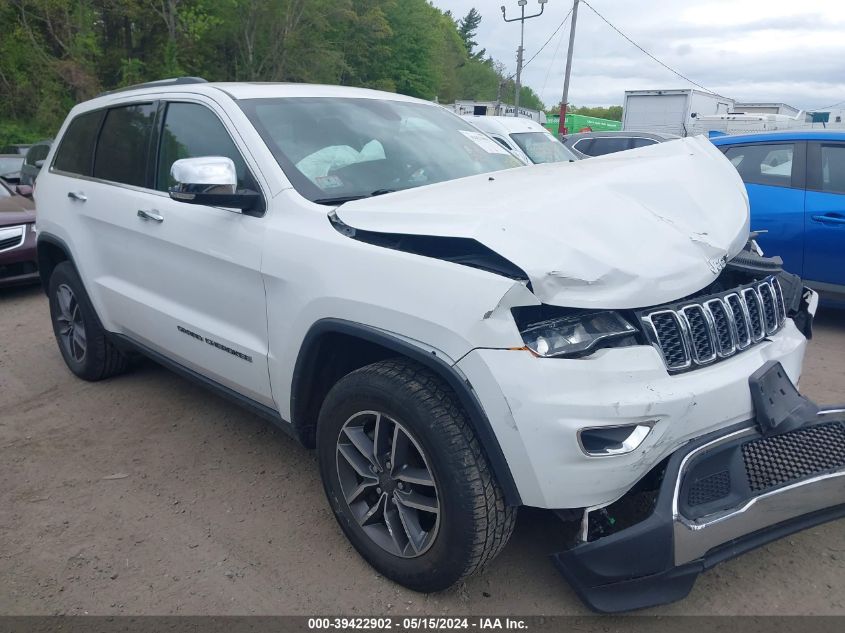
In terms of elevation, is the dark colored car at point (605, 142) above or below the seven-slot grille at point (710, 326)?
above

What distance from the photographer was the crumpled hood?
210 centimetres

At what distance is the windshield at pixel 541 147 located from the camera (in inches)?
394

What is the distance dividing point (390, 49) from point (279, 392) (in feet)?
159

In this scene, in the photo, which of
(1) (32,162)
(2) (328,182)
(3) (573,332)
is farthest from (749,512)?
(1) (32,162)

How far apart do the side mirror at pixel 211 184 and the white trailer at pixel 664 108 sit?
22.4 m

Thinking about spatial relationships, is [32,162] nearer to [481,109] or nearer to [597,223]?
[597,223]

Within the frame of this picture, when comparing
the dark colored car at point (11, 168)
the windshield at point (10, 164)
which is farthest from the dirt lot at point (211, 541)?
the windshield at point (10, 164)

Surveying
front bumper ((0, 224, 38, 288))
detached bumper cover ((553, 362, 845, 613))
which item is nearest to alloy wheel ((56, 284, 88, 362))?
front bumper ((0, 224, 38, 288))

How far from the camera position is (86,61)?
Result: 26188mm

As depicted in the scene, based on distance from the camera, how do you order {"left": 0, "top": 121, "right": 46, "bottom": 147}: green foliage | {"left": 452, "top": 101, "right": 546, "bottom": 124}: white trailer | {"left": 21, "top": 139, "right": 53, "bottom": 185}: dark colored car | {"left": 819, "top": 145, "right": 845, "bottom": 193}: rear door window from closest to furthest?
{"left": 819, "top": 145, "right": 845, "bottom": 193}: rear door window < {"left": 21, "top": 139, "right": 53, "bottom": 185}: dark colored car < {"left": 0, "top": 121, "right": 46, "bottom": 147}: green foliage < {"left": 452, "top": 101, "right": 546, "bottom": 124}: white trailer

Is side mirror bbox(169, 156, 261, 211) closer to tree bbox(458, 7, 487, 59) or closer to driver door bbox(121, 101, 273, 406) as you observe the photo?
driver door bbox(121, 101, 273, 406)

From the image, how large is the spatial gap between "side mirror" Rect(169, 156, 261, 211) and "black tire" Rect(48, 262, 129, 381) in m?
1.89

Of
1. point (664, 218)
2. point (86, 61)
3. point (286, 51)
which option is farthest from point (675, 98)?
point (664, 218)

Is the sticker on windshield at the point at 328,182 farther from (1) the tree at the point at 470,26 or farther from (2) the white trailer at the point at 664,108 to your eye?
(1) the tree at the point at 470,26
